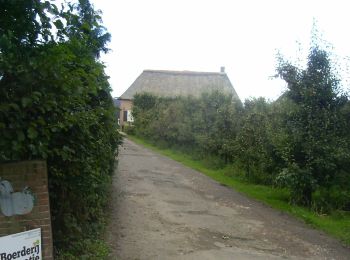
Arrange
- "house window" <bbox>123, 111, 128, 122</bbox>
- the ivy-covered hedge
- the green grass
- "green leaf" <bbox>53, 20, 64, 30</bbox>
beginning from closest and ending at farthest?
the ivy-covered hedge
"green leaf" <bbox>53, 20, 64, 30</bbox>
the green grass
"house window" <bbox>123, 111, 128, 122</bbox>

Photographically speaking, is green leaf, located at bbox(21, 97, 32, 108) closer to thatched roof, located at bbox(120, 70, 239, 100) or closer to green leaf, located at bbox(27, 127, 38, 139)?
green leaf, located at bbox(27, 127, 38, 139)

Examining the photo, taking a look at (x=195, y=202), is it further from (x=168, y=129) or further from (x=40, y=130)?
(x=168, y=129)

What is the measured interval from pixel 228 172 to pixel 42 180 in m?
14.1

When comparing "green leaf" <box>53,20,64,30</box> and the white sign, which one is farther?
"green leaf" <box>53,20,64,30</box>

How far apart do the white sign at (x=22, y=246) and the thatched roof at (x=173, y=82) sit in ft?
179

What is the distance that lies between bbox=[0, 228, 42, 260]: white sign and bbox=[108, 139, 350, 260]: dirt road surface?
7.73ft

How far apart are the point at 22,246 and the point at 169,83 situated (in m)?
57.0

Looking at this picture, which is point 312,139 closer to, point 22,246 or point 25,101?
point 22,246

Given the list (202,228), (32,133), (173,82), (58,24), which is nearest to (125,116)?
(173,82)

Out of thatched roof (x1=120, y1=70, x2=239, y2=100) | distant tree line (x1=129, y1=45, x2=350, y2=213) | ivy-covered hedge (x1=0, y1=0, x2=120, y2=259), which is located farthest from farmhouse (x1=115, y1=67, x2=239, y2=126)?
ivy-covered hedge (x1=0, y1=0, x2=120, y2=259)

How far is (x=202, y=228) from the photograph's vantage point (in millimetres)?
9102

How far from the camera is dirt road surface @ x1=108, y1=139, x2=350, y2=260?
752 centimetres

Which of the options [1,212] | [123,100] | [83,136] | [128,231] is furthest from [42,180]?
[123,100]

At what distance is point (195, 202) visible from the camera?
39.4ft
